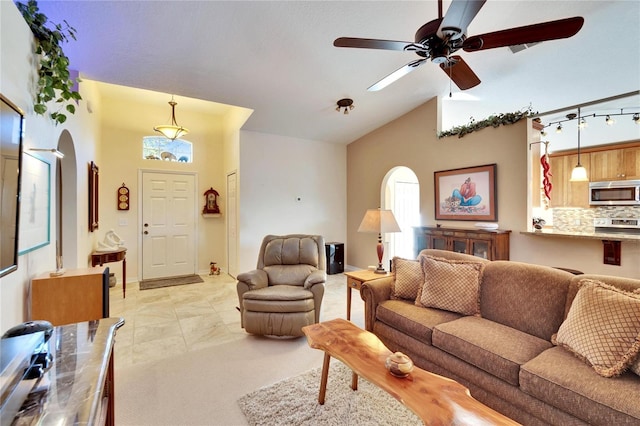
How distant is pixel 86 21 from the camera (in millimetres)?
2398

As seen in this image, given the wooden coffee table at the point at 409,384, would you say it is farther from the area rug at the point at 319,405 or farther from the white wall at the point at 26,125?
the white wall at the point at 26,125

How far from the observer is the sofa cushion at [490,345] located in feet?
5.50

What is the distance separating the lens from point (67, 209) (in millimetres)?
3211

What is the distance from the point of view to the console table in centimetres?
87

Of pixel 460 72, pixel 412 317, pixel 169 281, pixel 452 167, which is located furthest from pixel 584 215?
pixel 169 281

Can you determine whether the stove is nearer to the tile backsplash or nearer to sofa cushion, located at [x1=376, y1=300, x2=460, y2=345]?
the tile backsplash

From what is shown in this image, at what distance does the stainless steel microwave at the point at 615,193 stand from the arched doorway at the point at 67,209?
295 inches

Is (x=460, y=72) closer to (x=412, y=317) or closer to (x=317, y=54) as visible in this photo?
(x=317, y=54)

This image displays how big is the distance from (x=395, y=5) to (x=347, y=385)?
10.4ft

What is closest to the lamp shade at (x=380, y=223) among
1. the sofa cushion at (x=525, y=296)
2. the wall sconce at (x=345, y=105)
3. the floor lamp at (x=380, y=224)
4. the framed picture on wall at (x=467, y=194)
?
the floor lamp at (x=380, y=224)

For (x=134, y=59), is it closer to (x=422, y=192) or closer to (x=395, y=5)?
(x=395, y=5)

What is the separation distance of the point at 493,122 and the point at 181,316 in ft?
15.4

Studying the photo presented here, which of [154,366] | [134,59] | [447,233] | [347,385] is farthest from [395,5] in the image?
[154,366]

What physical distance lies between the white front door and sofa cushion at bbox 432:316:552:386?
5.08 meters
